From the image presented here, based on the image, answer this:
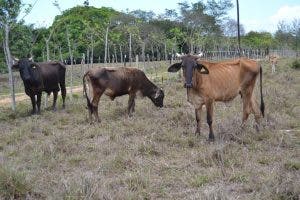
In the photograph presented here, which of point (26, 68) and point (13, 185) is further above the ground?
point (26, 68)

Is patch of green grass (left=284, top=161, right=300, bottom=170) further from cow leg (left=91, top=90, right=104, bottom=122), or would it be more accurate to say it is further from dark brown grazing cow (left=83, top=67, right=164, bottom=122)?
cow leg (left=91, top=90, right=104, bottom=122)

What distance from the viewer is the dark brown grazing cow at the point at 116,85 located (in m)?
11.9

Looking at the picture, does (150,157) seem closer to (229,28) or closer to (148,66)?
(148,66)

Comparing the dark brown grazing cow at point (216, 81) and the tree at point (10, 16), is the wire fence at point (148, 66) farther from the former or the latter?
the dark brown grazing cow at point (216, 81)

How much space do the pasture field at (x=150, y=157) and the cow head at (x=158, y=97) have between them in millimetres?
856

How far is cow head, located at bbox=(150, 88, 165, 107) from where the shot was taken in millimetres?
13398

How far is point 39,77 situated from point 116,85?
2797 millimetres

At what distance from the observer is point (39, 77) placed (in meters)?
13.8

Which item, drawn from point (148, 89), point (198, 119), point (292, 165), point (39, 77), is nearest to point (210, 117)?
point (198, 119)

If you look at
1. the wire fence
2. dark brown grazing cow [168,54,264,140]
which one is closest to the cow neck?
dark brown grazing cow [168,54,264,140]

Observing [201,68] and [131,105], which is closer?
[201,68]

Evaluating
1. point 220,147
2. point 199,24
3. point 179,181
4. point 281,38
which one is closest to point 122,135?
point 220,147

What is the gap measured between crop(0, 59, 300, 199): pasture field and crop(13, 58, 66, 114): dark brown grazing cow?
1.16 metres

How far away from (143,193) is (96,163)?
1.75 meters
